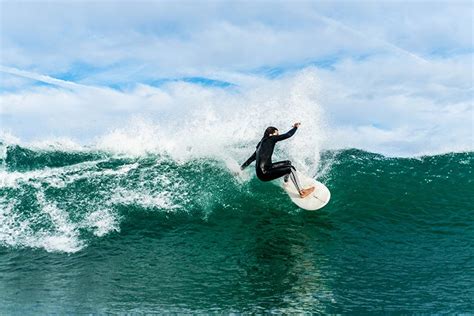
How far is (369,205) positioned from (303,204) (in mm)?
1955

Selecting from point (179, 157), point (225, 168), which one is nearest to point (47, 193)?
point (179, 157)

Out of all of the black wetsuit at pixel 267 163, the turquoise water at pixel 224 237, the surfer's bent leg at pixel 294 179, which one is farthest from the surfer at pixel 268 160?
the turquoise water at pixel 224 237

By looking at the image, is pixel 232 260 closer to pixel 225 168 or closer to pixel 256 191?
pixel 256 191

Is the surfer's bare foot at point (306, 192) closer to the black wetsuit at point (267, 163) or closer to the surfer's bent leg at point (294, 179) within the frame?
the surfer's bent leg at point (294, 179)

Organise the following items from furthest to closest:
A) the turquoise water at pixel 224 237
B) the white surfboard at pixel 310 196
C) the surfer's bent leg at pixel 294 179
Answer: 1. the white surfboard at pixel 310 196
2. the surfer's bent leg at pixel 294 179
3. the turquoise water at pixel 224 237

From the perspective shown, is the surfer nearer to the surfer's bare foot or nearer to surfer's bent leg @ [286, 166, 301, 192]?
surfer's bent leg @ [286, 166, 301, 192]

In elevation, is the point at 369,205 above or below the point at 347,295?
above

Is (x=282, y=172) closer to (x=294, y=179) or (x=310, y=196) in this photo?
(x=294, y=179)

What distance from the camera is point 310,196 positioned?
1198 cm

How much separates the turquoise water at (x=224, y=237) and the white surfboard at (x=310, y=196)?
11.6 inches

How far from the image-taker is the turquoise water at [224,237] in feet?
25.9

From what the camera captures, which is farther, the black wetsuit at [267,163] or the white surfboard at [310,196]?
the white surfboard at [310,196]

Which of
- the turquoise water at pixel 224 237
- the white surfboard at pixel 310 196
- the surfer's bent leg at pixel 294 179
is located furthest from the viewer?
the white surfboard at pixel 310 196

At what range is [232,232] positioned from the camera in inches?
442
